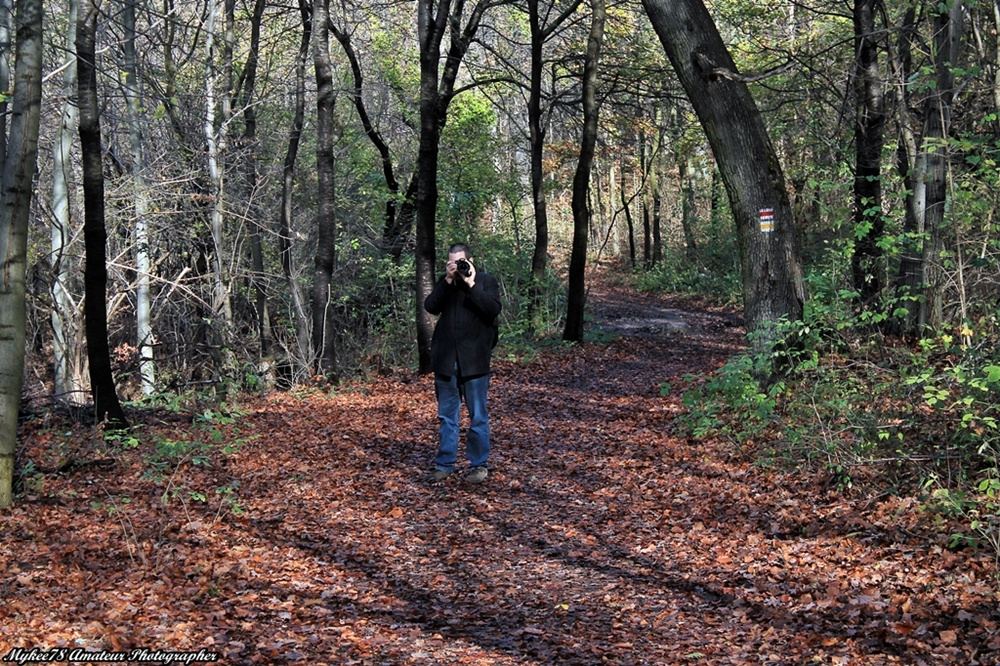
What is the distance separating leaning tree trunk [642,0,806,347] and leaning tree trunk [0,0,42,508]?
5.99m

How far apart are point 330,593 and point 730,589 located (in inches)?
99.6

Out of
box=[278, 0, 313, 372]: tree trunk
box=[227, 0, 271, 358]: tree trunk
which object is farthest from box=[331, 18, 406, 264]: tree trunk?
box=[227, 0, 271, 358]: tree trunk

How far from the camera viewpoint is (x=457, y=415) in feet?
27.4

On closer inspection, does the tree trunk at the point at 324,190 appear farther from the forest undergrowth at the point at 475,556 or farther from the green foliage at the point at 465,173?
the green foliage at the point at 465,173

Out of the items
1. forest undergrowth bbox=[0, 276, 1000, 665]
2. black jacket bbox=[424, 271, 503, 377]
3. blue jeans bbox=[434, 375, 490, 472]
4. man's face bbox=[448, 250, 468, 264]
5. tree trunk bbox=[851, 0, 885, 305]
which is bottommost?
forest undergrowth bbox=[0, 276, 1000, 665]

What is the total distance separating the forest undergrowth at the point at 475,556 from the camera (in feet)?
15.3

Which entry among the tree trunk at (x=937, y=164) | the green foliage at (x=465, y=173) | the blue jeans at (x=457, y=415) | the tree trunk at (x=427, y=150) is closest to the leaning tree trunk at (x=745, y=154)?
the tree trunk at (x=937, y=164)

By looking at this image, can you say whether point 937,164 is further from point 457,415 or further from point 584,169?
point 584,169

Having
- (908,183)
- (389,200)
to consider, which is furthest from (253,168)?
(908,183)

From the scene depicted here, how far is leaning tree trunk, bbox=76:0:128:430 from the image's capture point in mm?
9016

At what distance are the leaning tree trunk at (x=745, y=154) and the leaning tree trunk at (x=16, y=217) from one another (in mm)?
5985

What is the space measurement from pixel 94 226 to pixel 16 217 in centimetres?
234

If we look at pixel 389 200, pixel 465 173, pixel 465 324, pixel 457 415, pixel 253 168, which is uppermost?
pixel 465 173

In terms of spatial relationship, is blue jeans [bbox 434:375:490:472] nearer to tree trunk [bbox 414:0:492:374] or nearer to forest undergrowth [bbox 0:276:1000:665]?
forest undergrowth [bbox 0:276:1000:665]
